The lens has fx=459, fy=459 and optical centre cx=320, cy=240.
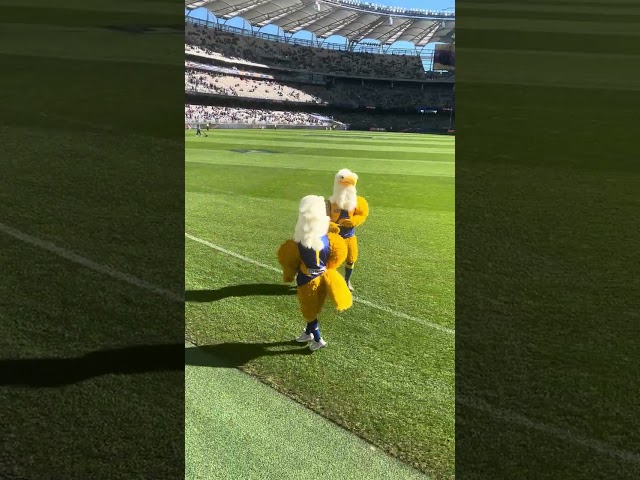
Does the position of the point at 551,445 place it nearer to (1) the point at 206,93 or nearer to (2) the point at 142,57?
(2) the point at 142,57

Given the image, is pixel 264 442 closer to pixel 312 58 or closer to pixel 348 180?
pixel 348 180

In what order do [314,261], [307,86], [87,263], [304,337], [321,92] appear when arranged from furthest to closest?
[307,86], [321,92], [87,263], [304,337], [314,261]

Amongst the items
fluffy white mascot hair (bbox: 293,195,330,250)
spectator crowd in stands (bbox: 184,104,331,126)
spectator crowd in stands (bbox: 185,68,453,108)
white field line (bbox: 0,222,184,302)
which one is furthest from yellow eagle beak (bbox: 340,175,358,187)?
spectator crowd in stands (bbox: 184,104,331,126)

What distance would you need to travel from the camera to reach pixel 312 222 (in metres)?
3.00

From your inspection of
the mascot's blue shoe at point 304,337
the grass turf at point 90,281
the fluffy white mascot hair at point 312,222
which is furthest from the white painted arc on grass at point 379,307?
the fluffy white mascot hair at point 312,222

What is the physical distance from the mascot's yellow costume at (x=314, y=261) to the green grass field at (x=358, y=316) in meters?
0.51

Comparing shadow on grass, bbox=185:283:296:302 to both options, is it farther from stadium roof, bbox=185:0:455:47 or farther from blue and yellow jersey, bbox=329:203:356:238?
stadium roof, bbox=185:0:455:47

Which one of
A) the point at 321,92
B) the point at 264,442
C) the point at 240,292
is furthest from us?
the point at 321,92

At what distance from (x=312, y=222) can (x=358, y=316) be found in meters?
1.48

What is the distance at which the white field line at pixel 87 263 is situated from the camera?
433cm

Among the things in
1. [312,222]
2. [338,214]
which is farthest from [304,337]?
[338,214]

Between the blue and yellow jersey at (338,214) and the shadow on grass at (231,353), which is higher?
the blue and yellow jersey at (338,214)

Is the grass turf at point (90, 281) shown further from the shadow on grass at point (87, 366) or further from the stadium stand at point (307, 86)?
the stadium stand at point (307, 86)

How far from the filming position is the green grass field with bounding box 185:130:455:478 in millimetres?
2900
